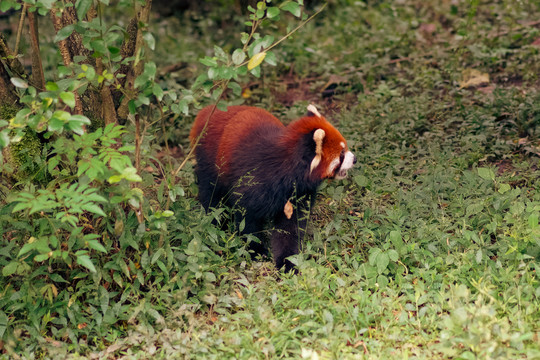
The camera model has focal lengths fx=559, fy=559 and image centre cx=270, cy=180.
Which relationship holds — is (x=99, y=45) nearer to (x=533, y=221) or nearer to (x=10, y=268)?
(x=10, y=268)

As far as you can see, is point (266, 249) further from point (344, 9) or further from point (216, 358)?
point (344, 9)

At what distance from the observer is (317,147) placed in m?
3.97

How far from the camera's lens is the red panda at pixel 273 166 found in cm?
405

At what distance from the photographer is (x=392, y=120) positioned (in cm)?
575

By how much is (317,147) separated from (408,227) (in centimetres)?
102

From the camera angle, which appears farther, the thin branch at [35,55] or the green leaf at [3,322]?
the thin branch at [35,55]

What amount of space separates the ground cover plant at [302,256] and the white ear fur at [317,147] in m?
0.56

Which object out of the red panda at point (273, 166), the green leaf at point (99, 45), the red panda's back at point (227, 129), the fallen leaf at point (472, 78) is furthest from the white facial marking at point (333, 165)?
the fallen leaf at point (472, 78)

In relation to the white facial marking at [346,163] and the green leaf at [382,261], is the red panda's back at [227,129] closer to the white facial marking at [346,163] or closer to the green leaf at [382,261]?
the white facial marking at [346,163]

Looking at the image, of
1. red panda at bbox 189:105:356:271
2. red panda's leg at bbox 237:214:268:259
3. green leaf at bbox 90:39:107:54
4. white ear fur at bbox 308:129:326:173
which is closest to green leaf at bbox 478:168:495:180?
red panda at bbox 189:105:356:271

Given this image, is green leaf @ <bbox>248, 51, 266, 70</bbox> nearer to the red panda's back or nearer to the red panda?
the red panda

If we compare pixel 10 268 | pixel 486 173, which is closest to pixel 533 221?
pixel 486 173

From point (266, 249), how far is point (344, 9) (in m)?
5.55

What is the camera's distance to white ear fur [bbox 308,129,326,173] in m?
3.88
